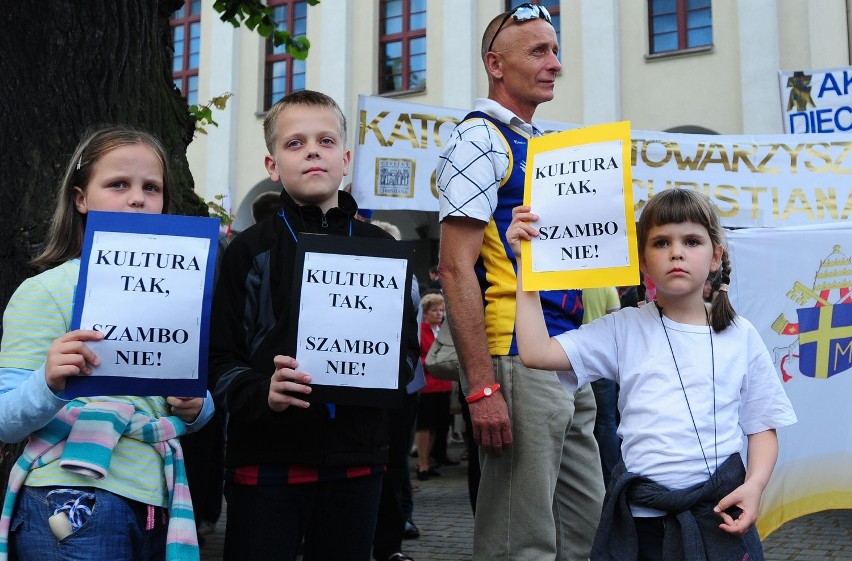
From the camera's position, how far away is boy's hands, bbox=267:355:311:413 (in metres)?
2.25

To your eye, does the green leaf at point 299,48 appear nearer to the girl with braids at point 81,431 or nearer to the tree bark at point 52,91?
the tree bark at point 52,91

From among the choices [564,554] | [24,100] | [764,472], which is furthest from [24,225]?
[764,472]

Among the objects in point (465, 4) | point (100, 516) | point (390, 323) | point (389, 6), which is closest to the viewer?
point (100, 516)

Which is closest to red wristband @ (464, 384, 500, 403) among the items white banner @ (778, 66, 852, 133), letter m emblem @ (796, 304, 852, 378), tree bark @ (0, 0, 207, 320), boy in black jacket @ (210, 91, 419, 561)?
boy in black jacket @ (210, 91, 419, 561)

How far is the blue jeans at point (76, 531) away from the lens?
6.73ft

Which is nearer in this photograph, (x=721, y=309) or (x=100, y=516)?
(x=100, y=516)

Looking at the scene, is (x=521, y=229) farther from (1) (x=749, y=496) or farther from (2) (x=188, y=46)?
(2) (x=188, y=46)

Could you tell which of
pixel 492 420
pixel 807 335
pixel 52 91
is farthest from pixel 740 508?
pixel 807 335

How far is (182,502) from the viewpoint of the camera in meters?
2.21

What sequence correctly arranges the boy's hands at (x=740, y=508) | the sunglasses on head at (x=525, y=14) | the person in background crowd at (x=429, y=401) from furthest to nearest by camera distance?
1. the person in background crowd at (x=429, y=401)
2. the sunglasses on head at (x=525, y=14)
3. the boy's hands at (x=740, y=508)

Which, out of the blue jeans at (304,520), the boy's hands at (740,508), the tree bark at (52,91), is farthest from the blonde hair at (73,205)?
the boy's hands at (740,508)

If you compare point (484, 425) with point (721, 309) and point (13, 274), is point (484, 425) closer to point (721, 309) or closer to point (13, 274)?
point (721, 309)

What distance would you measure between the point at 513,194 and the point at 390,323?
0.66 meters

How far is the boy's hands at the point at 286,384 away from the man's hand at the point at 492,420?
1.90ft
